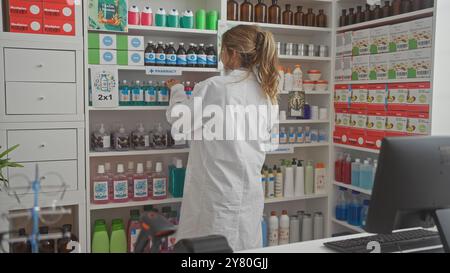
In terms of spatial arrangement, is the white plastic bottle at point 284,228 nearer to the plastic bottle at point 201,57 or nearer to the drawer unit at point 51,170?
the plastic bottle at point 201,57

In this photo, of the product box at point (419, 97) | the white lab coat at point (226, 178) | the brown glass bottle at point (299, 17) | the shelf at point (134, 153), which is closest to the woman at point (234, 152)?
the white lab coat at point (226, 178)

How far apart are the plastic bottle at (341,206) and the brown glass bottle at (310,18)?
1.49 metres

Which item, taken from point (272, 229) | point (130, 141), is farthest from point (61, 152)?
point (272, 229)

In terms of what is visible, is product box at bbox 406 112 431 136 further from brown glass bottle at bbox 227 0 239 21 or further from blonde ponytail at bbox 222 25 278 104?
brown glass bottle at bbox 227 0 239 21

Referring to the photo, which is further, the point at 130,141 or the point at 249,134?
the point at 130,141

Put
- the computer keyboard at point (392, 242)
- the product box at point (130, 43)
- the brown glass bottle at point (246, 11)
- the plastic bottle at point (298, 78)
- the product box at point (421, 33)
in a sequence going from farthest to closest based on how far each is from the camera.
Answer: the plastic bottle at point (298, 78) → the brown glass bottle at point (246, 11) → the product box at point (130, 43) → the product box at point (421, 33) → the computer keyboard at point (392, 242)

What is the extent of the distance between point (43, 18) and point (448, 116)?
8.95 ft

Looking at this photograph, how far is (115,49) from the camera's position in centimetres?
294

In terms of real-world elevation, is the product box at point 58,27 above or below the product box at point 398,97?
above

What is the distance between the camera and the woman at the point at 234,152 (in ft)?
7.27

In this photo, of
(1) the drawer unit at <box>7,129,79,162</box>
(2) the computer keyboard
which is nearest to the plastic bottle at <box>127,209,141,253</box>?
(1) the drawer unit at <box>7,129,79,162</box>
